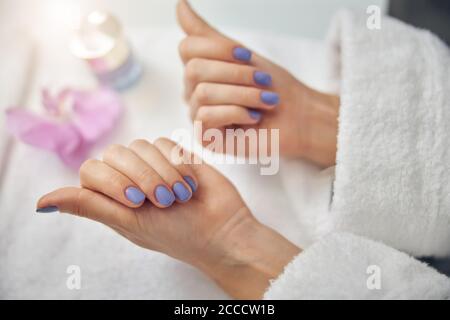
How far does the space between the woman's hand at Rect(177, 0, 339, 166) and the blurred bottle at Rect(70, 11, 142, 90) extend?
0.13 m

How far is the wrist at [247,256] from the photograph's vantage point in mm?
666

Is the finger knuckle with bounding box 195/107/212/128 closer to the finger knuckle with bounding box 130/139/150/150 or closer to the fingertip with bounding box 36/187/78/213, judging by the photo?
the finger knuckle with bounding box 130/139/150/150

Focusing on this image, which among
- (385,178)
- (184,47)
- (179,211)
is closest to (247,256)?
(179,211)

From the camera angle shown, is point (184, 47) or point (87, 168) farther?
point (184, 47)

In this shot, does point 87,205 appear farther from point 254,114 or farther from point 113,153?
point 254,114

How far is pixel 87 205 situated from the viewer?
0.60 meters

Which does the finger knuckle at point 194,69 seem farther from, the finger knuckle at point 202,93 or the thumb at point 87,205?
the thumb at point 87,205

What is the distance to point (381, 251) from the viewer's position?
0.62 metres

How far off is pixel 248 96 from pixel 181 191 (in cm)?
18

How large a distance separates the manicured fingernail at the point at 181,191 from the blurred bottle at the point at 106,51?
31 centimetres

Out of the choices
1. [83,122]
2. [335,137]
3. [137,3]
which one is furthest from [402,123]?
[137,3]

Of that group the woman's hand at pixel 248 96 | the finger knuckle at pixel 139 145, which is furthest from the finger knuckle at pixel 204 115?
the finger knuckle at pixel 139 145

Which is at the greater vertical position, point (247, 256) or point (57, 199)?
point (57, 199)

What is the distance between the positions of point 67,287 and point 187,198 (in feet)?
0.84
